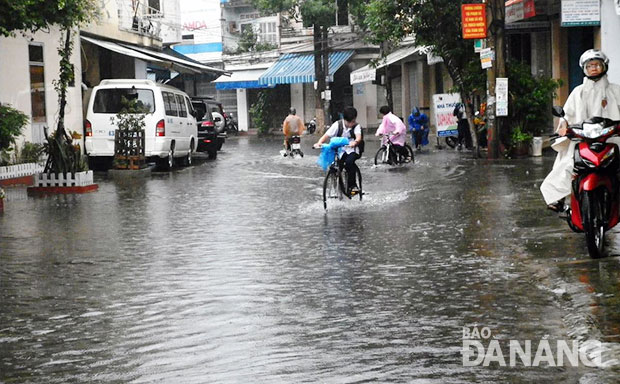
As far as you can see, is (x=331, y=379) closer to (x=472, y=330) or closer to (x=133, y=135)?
(x=472, y=330)

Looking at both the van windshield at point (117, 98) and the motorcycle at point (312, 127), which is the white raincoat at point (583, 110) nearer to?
the van windshield at point (117, 98)

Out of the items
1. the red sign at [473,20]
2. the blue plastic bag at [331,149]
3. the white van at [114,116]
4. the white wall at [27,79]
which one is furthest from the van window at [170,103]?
the blue plastic bag at [331,149]

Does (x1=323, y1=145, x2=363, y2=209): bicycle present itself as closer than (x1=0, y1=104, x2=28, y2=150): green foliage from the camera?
Yes

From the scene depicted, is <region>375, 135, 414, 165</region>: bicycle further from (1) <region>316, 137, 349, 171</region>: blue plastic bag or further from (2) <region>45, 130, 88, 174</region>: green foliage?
(1) <region>316, 137, 349, 171</region>: blue plastic bag

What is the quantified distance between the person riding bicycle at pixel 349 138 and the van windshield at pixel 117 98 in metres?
10.1

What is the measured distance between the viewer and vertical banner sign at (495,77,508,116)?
24.7 m

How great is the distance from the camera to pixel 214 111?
39312 millimetres

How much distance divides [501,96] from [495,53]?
1.15m

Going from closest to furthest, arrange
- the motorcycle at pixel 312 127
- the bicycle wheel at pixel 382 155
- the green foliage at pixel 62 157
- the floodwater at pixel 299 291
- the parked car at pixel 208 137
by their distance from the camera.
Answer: the floodwater at pixel 299 291 < the green foliage at pixel 62 157 < the bicycle wheel at pixel 382 155 < the parked car at pixel 208 137 < the motorcycle at pixel 312 127

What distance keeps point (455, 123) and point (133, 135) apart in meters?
11.7

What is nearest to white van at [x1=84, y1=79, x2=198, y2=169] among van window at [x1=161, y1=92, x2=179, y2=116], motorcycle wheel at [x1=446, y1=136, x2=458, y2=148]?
van window at [x1=161, y1=92, x2=179, y2=116]

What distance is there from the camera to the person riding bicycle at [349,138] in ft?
52.9

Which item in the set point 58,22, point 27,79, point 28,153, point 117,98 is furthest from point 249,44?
point 58,22

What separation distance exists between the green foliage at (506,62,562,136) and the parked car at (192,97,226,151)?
1214 centimetres
